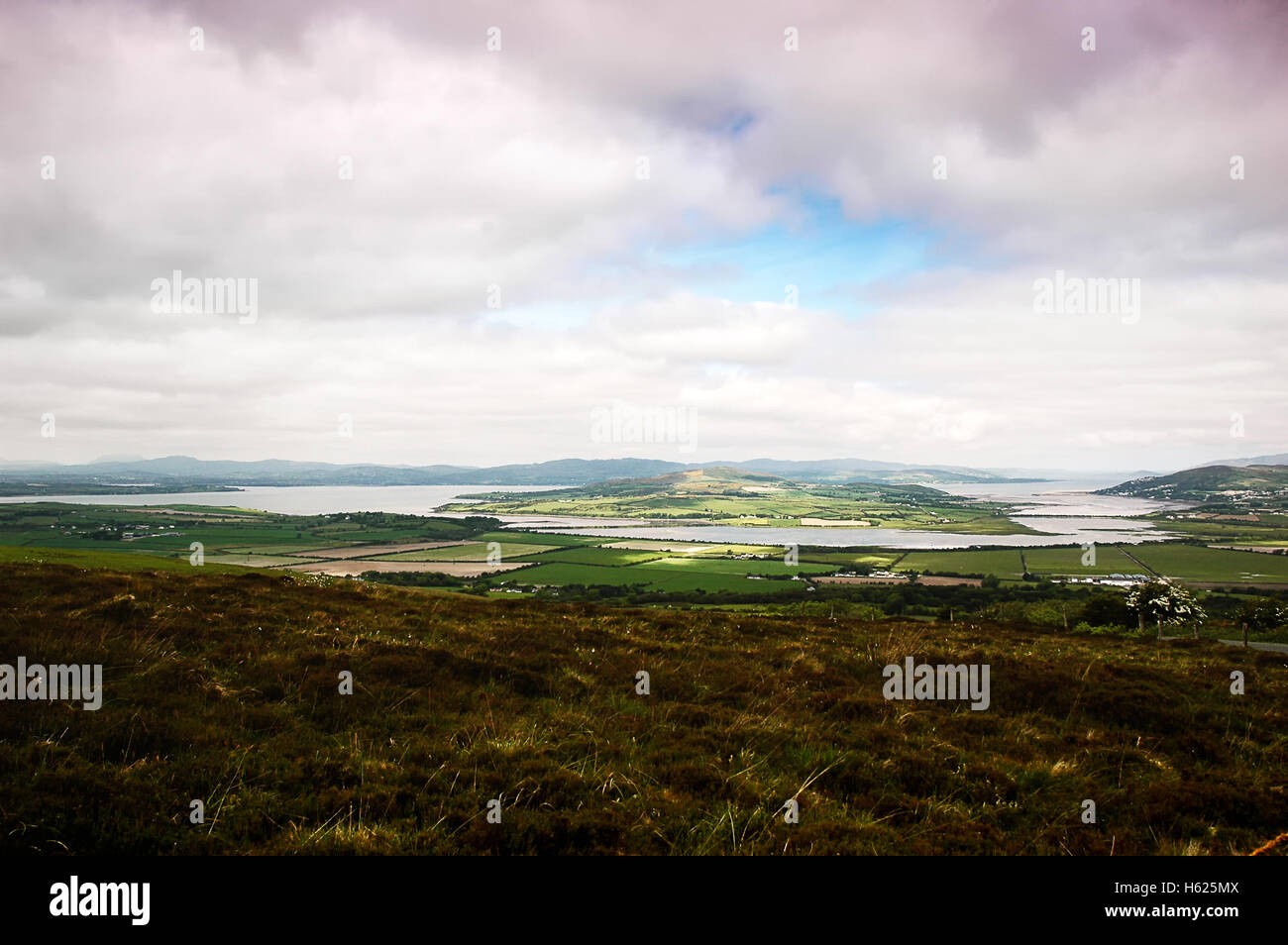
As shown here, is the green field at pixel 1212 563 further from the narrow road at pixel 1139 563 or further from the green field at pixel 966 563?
the green field at pixel 966 563

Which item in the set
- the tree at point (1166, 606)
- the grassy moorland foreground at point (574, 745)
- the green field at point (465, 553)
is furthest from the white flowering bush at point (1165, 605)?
the green field at point (465, 553)

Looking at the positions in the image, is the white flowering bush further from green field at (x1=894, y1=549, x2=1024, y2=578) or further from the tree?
green field at (x1=894, y1=549, x2=1024, y2=578)

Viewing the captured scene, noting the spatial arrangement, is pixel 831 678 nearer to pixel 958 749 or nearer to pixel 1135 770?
pixel 958 749

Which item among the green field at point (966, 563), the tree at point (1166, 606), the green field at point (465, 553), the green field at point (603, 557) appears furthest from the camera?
the green field at point (603, 557)

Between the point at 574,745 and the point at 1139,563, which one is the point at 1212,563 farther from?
the point at 574,745

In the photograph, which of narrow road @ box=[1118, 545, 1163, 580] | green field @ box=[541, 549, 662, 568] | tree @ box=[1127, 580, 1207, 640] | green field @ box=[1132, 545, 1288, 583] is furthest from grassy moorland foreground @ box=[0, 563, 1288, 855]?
green field @ box=[1132, 545, 1288, 583]
